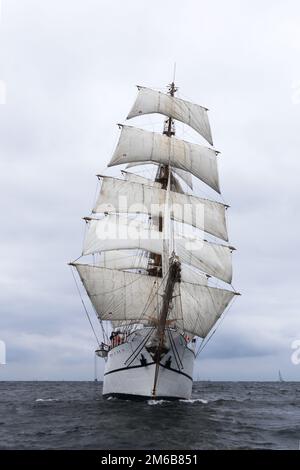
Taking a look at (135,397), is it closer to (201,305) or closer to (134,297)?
(134,297)

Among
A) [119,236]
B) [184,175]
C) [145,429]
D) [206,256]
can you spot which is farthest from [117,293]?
[184,175]

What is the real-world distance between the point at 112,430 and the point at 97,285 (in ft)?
51.0

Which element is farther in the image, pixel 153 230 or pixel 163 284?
pixel 153 230

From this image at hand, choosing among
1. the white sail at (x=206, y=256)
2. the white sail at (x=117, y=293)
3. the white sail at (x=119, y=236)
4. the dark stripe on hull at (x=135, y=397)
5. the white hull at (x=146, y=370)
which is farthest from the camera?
the white sail at (x=206, y=256)

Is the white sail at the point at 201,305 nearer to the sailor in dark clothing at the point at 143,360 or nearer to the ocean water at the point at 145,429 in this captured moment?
the sailor in dark clothing at the point at 143,360

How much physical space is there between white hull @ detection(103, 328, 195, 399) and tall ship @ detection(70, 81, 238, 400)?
65 millimetres

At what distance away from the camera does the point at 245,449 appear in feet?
60.5

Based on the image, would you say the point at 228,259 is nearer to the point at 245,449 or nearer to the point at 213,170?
the point at 213,170

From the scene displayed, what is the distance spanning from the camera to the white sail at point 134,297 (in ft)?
119

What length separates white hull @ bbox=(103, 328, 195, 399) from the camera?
105 ft

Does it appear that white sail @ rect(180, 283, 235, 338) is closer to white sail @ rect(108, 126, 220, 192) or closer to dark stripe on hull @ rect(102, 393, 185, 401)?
dark stripe on hull @ rect(102, 393, 185, 401)

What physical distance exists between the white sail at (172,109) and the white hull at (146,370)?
2212cm

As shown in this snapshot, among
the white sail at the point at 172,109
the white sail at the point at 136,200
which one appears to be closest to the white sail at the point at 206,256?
the white sail at the point at 136,200
